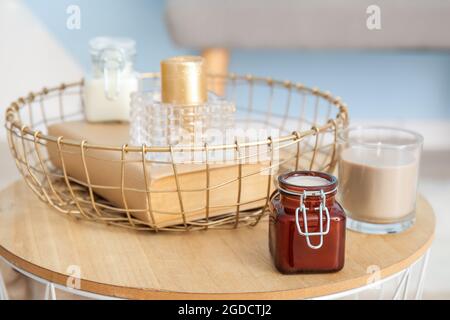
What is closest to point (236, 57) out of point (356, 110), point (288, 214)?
point (356, 110)

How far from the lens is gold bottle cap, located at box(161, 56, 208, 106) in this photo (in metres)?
0.65

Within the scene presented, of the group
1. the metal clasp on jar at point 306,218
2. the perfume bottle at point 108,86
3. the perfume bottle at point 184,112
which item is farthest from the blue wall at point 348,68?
the metal clasp on jar at point 306,218

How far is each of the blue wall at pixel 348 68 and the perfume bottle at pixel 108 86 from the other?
0.83m

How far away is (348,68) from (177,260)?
1.25 metres

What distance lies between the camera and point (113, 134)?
0.74 m

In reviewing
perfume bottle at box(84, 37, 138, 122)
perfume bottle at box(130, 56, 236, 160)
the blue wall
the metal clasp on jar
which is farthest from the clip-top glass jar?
the blue wall

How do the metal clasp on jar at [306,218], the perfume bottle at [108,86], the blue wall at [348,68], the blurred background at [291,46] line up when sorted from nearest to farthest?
the metal clasp on jar at [306,218] < the perfume bottle at [108,86] < the blurred background at [291,46] < the blue wall at [348,68]

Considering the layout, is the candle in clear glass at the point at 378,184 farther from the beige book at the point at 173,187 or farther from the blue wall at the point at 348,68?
the blue wall at the point at 348,68

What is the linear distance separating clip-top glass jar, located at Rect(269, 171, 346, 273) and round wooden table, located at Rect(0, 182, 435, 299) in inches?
0.5

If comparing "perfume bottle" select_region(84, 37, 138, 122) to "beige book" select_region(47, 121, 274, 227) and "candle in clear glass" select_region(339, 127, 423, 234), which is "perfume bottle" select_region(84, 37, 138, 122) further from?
"candle in clear glass" select_region(339, 127, 423, 234)

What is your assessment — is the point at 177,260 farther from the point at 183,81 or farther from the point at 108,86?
the point at 108,86

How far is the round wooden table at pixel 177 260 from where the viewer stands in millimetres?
509

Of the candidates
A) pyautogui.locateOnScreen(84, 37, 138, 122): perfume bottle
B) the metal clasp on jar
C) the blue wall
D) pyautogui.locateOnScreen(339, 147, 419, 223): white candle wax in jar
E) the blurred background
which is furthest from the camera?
the blue wall

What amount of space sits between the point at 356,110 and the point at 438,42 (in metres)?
0.38
